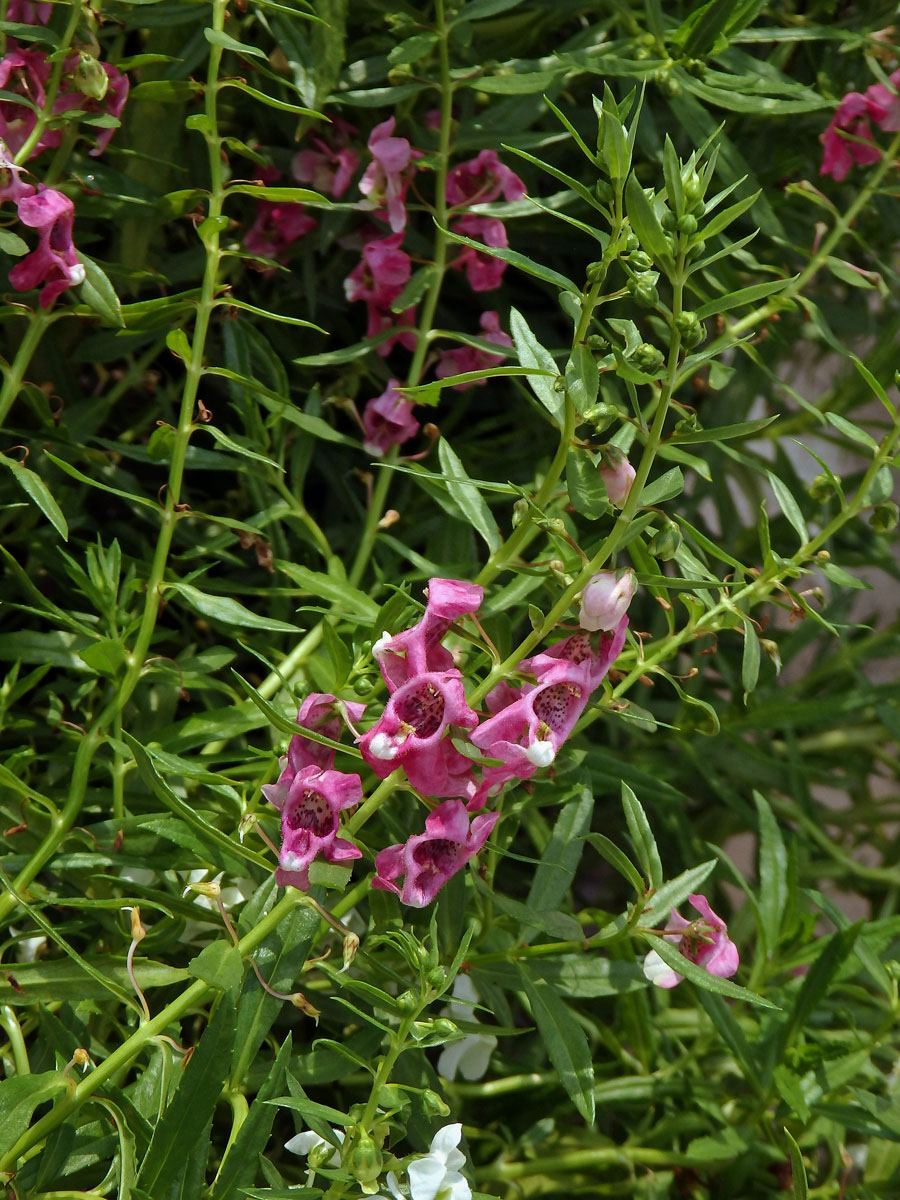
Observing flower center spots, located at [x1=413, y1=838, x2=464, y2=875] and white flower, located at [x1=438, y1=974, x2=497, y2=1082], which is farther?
white flower, located at [x1=438, y1=974, x2=497, y2=1082]

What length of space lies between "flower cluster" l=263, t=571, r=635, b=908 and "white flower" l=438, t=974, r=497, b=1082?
6.9 inches

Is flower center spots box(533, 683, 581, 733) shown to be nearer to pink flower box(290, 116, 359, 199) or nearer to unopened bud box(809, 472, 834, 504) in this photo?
unopened bud box(809, 472, 834, 504)

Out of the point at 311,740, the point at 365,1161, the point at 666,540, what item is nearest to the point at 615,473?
the point at 666,540

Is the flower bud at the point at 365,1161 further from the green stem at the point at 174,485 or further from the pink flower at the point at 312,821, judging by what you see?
the green stem at the point at 174,485

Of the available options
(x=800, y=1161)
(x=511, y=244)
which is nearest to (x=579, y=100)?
(x=511, y=244)

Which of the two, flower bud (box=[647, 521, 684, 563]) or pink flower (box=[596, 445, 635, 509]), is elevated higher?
pink flower (box=[596, 445, 635, 509])

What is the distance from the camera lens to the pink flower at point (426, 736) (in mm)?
455

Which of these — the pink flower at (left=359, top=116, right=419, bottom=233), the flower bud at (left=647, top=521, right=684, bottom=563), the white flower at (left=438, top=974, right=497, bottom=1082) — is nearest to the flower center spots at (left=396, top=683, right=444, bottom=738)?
the flower bud at (left=647, top=521, right=684, bottom=563)

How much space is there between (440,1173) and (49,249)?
478mm

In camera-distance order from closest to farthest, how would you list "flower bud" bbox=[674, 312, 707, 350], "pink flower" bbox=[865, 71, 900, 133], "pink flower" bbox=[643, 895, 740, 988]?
"flower bud" bbox=[674, 312, 707, 350]
"pink flower" bbox=[643, 895, 740, 988]
"pink flower" bbox=[865, 71, 900, 133]

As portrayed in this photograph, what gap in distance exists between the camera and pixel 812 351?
4.04ft

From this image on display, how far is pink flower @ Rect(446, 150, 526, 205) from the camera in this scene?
2.31ft

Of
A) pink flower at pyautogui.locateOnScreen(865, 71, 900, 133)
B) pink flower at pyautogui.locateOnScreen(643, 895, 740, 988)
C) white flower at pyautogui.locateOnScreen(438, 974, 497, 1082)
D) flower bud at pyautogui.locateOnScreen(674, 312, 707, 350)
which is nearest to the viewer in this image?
flower bud at pyautogui.locateOnScreen(674, 312, 707, 350)

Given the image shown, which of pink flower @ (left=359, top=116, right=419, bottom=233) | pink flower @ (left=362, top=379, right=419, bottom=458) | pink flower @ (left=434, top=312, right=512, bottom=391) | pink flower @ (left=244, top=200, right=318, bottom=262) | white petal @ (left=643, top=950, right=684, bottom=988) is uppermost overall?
pink flower @ (left=359, top=116, right=419, bottom=233)
